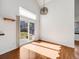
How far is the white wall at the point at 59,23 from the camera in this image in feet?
16.9

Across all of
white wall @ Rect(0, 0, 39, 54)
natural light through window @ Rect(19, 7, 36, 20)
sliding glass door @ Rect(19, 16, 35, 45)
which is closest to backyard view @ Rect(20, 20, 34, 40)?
sliding glass door @ Rect(19, 16, 35, 45)

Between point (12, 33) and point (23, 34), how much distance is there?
1.45m

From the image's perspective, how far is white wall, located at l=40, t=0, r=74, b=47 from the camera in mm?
5160

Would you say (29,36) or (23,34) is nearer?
(23,34)

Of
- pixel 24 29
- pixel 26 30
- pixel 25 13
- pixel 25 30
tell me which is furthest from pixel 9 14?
pixel 26 30

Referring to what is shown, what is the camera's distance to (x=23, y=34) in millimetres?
5797

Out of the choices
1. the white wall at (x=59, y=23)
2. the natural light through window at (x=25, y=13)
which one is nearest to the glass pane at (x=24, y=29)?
the natural light through window at (x=25, y=13)

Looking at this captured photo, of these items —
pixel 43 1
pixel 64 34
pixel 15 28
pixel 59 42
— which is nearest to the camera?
pixel 15 28

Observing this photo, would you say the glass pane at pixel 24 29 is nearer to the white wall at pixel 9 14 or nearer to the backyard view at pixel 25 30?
the backyard view at pixel 25 30

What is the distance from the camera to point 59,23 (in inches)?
237

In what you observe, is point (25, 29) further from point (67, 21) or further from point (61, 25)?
point (67, 21)

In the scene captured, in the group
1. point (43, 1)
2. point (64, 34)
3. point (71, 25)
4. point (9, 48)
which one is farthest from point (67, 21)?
point (9, 48)

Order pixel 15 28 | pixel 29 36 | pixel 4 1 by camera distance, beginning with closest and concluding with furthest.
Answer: pixel 4 1 → pixel 15 28 → pixel 29 36

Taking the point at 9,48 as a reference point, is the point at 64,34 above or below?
above
